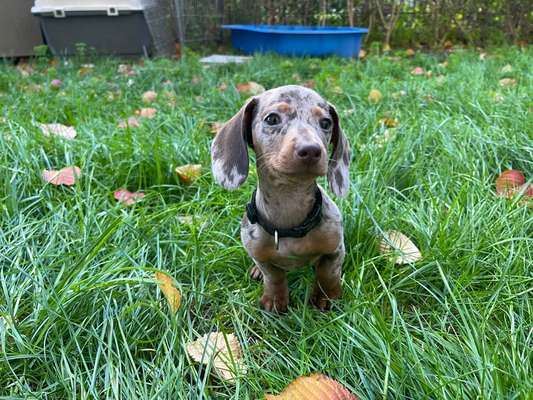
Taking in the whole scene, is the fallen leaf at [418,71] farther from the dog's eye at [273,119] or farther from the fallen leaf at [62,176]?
→ the dog's eye at [273,119]

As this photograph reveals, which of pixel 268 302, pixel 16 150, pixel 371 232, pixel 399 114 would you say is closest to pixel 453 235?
pixel 371 232

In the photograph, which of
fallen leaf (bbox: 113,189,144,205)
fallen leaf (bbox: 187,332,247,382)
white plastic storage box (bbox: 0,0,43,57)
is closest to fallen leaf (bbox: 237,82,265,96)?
fallen leaf (bbox: 113,189,144,205)

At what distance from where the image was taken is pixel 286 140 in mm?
1327

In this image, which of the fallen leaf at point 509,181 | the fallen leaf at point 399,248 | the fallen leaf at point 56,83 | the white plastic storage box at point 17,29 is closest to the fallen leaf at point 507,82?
the fallen leaf at point 509,181

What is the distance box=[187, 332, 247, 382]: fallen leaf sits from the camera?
4.54ft

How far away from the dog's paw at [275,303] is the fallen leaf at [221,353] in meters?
0.16

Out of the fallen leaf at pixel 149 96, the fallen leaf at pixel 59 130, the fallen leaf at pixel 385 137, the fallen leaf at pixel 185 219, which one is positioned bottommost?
the fallen leaf at pixel 149 96

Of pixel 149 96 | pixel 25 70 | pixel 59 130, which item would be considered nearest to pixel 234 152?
pixel 59 130

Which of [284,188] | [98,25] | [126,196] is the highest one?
[284,188]

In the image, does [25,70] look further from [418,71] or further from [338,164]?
[338,164]

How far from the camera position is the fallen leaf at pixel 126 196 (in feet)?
7.01

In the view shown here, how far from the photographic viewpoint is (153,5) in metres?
5.67

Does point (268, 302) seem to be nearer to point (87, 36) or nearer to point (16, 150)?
point (16, 150)

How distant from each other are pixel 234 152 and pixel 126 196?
855 mm
